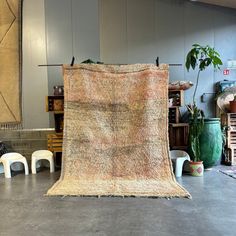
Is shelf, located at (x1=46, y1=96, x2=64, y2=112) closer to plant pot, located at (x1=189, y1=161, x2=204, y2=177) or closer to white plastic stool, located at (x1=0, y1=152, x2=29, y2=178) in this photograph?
white plastic stool, located at (x1=0, y1=152, x2=29, y2=178)

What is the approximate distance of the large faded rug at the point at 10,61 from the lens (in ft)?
14.8

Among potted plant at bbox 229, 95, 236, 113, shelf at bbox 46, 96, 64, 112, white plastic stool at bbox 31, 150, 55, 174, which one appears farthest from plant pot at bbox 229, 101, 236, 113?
white plastic stool at bbox 31, 150, 55, 174

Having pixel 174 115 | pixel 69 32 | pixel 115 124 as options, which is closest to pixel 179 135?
pixel 174 115

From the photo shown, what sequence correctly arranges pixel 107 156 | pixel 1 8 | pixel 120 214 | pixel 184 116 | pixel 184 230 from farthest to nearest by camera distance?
1. pixel 184 116
2. pixel 1 8
3. pixel 107 156
4. pixel 120 214
5. pixel 184 230

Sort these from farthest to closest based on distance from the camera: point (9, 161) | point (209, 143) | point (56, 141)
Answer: point (56, 141)
point (209, 143)
point (9, 161)

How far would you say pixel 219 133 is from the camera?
418 cm

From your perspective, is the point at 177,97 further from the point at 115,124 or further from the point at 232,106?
the point at 115,124

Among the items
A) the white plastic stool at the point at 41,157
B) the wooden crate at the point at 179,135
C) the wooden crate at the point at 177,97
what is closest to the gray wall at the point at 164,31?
the wooden crate at the point at 177,97

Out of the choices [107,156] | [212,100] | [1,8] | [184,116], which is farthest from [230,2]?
[1,8]

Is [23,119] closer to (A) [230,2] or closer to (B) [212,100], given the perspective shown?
(B) [212,100]

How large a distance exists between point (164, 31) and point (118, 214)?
142 inches

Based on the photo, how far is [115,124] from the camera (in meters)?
3.56

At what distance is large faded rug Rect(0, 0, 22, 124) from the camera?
14.8ft

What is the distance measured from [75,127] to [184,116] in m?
2.30
